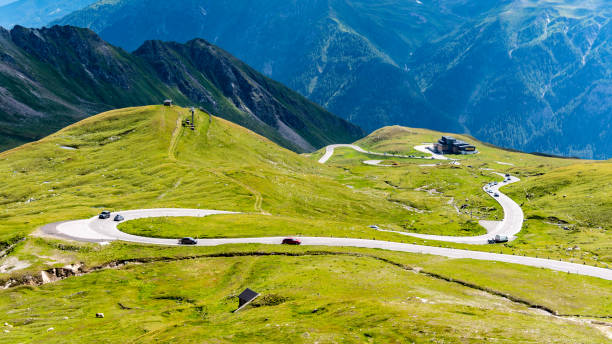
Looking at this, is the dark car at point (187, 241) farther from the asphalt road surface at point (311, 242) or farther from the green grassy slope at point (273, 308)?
the green grassy slope at point (273, 308)

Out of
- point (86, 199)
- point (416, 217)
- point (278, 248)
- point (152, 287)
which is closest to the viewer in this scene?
point (152, 287)

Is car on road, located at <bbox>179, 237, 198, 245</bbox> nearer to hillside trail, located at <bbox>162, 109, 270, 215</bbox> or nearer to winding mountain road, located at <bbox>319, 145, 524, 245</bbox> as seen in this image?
hillside trail, located at <bbox>162, 109, 270, 215</bbox>

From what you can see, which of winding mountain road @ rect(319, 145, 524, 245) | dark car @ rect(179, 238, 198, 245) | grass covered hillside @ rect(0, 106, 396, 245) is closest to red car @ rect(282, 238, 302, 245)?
dark car @ rect(179, 238, 198, 245)

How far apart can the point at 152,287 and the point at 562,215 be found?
12655 cm

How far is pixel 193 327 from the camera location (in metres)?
49.5

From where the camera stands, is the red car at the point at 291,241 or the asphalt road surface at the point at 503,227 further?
the asphalt road surface at the point at 503,227

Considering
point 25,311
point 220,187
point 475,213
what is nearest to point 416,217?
point 475,213

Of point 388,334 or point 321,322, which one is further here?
point 321,322

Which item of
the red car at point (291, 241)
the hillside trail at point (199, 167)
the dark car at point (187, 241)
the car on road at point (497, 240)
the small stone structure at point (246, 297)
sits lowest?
the small stone structure at point (246, 297)

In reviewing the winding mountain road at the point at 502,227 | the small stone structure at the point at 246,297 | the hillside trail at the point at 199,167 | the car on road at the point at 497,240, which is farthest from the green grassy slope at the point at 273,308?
the hillside trail at the point at 199,167

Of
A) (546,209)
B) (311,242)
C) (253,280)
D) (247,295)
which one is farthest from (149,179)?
(546,209)

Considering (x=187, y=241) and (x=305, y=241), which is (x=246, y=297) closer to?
(x=187, y=241)

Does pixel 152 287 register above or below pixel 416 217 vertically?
below

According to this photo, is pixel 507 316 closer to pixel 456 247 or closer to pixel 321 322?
pixel 321 322
